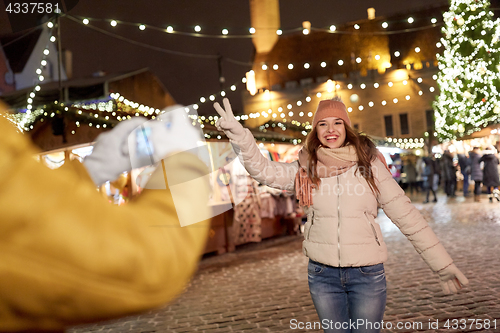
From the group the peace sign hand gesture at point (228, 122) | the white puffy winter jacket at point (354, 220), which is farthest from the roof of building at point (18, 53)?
the white puffy winter jacket at point (354, 220)

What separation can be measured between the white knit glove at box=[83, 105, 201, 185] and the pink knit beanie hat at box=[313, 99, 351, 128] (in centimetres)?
193

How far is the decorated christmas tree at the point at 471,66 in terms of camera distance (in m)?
22.6

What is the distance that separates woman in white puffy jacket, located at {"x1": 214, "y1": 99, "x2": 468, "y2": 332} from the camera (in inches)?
95.0

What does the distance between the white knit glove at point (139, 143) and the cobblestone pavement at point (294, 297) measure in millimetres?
2040

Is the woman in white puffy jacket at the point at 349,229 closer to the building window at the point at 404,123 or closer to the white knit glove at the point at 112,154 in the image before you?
the white knit glove at the point at 112,154

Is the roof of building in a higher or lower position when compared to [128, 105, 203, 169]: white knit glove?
higher

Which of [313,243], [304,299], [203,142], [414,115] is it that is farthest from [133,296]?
[414,115]

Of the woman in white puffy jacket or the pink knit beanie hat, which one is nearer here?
the woman in white puffy jacket

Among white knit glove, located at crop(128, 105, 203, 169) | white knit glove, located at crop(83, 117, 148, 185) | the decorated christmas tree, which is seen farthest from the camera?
the decorated christmas tree

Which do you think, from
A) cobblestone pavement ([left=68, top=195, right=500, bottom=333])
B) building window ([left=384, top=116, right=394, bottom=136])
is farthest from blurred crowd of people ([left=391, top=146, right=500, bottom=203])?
building window ([left=384, top=116, right=394, bottom=136])

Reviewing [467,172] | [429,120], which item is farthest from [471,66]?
[429,120]

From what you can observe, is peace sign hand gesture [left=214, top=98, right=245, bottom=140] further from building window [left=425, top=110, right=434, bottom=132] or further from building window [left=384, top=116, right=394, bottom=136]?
building window [left=384, top=116, right=394, bottom=136]

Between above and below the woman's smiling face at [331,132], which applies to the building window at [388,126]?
above

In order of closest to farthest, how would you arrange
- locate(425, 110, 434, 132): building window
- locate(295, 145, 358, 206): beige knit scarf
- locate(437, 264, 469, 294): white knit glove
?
locate(437, 264, 469, 294): white knit glove
locate(295, 145, 358, 206): beige knit scarf
locate(425, 110, 434, 132): building window
